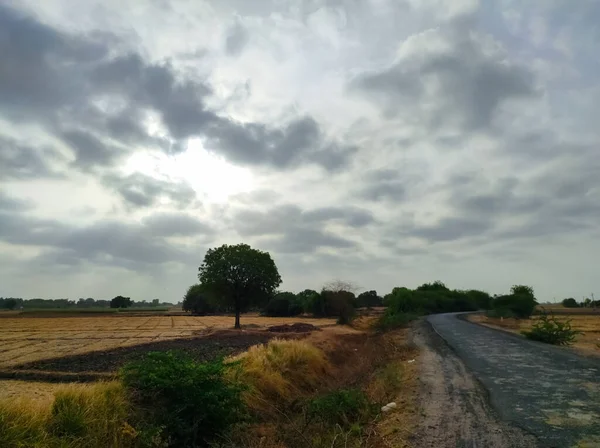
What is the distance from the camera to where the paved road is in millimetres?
7367

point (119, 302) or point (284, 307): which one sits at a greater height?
point (119, 302)

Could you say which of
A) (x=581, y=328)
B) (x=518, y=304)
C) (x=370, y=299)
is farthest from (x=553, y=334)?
(x=370, y=299)

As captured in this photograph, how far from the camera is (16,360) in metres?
20.2

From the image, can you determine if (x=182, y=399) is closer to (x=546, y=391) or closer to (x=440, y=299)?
(x=546, y=391)

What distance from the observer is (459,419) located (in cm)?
844

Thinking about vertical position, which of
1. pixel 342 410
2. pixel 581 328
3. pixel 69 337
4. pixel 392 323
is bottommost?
pixel 342 410

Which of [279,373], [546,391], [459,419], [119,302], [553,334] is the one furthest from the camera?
[119,302]

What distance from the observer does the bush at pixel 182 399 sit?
8664mm

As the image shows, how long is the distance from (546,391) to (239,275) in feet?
131

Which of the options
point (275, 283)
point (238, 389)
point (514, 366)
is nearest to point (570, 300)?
point (275, 283)

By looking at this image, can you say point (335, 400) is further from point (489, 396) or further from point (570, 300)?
point (570, 300)

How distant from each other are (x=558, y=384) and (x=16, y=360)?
868 inches

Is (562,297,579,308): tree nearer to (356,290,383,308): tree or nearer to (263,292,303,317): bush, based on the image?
(356,290,383,308): tree

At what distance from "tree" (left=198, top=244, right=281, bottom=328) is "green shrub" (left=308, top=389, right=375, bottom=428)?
124ft
